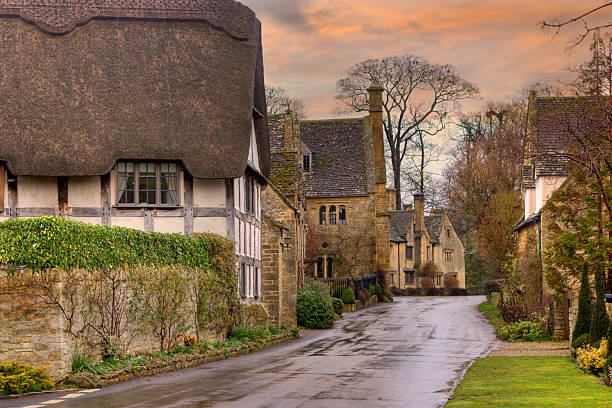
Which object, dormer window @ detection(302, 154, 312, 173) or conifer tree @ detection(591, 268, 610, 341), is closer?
conifer tree @ detection(591, 268, 610, 341)

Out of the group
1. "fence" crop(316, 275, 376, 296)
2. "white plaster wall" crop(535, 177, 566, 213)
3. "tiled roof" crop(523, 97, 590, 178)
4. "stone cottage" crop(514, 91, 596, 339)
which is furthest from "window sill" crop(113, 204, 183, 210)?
"fence" crop(316, 275, 376, 296)

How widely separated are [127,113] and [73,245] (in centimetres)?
976

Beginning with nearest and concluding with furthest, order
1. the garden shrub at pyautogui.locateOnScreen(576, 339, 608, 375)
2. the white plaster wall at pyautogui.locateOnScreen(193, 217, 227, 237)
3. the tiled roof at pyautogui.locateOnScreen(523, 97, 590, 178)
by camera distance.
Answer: the garden shrub at pyautogui.locateOnScreen(576, 339, 608, 375)
the white plaster wall at pyautogui.locateOnScreen(193, 217, 227, 237)
the tiled roof at pyautogui.locateOnScreen(523, 97, 590, 178)

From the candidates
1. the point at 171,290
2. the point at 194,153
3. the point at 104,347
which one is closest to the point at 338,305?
the point at 194,153

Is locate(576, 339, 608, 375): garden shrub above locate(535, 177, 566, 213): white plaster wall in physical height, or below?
below

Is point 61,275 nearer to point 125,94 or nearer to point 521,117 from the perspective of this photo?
point 125,94

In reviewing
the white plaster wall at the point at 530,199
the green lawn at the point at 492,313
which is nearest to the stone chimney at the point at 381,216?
the green lawn at the point at 492,313

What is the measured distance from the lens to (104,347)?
17000 millimetres

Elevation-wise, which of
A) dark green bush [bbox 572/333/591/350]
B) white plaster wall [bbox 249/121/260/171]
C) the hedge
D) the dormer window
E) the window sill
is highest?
the dormer window

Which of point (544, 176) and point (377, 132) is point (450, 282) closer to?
point (377, 132)

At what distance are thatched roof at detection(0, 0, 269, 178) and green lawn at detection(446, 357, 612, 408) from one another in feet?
35.0

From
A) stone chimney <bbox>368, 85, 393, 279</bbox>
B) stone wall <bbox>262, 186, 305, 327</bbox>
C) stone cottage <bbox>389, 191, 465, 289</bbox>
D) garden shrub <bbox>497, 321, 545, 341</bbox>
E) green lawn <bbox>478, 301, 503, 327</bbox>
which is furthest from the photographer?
stone cottage <bbox>389, 191, 465, 289</bbox>

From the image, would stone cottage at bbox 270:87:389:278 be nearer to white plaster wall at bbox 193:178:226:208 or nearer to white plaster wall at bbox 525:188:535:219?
white plaster wall at bbox 525:188:535:219

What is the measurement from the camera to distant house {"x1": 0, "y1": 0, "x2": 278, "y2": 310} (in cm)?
2417
